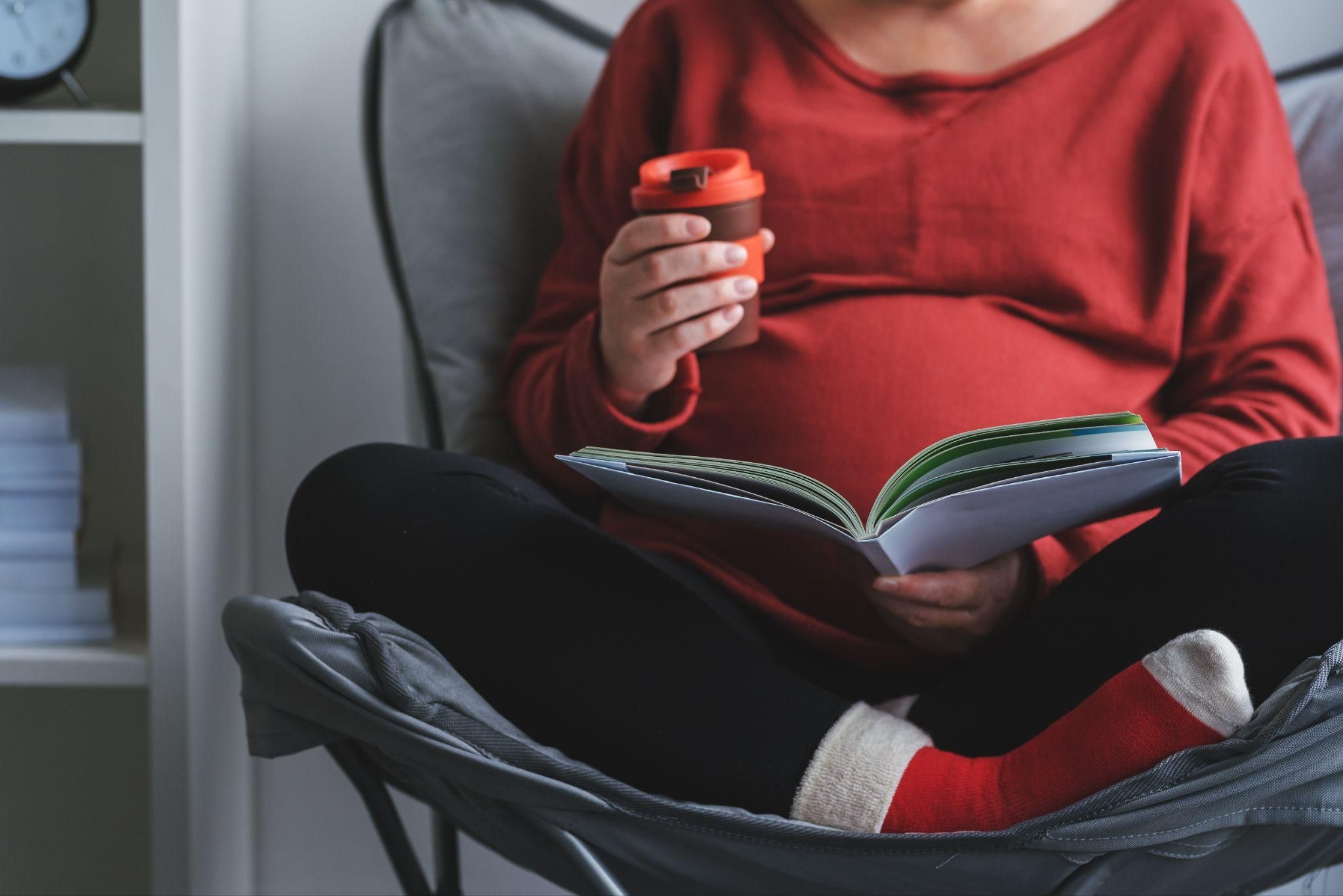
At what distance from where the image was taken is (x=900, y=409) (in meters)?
0.84

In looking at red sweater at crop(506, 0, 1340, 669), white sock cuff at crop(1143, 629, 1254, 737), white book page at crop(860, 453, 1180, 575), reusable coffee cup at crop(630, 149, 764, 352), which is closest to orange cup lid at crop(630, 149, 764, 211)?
reusable coffee cup at crop(630, 149, 764, 352)

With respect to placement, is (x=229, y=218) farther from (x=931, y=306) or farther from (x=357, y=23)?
(x=931, y=306)

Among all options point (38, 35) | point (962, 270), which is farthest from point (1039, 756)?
point (38, 35)

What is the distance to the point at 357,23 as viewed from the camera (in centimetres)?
129

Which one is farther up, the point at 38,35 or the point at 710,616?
the point at 38,35

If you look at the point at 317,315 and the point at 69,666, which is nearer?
the point at 69,666

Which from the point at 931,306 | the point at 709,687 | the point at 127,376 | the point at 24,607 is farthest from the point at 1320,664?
the point at 127,376

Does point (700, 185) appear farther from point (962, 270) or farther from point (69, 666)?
point (69, 666)

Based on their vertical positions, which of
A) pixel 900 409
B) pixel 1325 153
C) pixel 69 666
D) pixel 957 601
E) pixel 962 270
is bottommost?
pixel 69 666

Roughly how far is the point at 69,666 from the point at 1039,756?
75 centimetres

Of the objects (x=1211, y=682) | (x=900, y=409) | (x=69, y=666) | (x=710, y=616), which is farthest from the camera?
(x=69, y=666)

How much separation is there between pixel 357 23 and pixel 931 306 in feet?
2.47

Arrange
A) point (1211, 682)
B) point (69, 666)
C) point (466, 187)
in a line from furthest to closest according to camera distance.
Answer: point (466, 187)
point (69, 666)
point (1211, 682)

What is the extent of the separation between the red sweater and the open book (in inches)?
7.2
